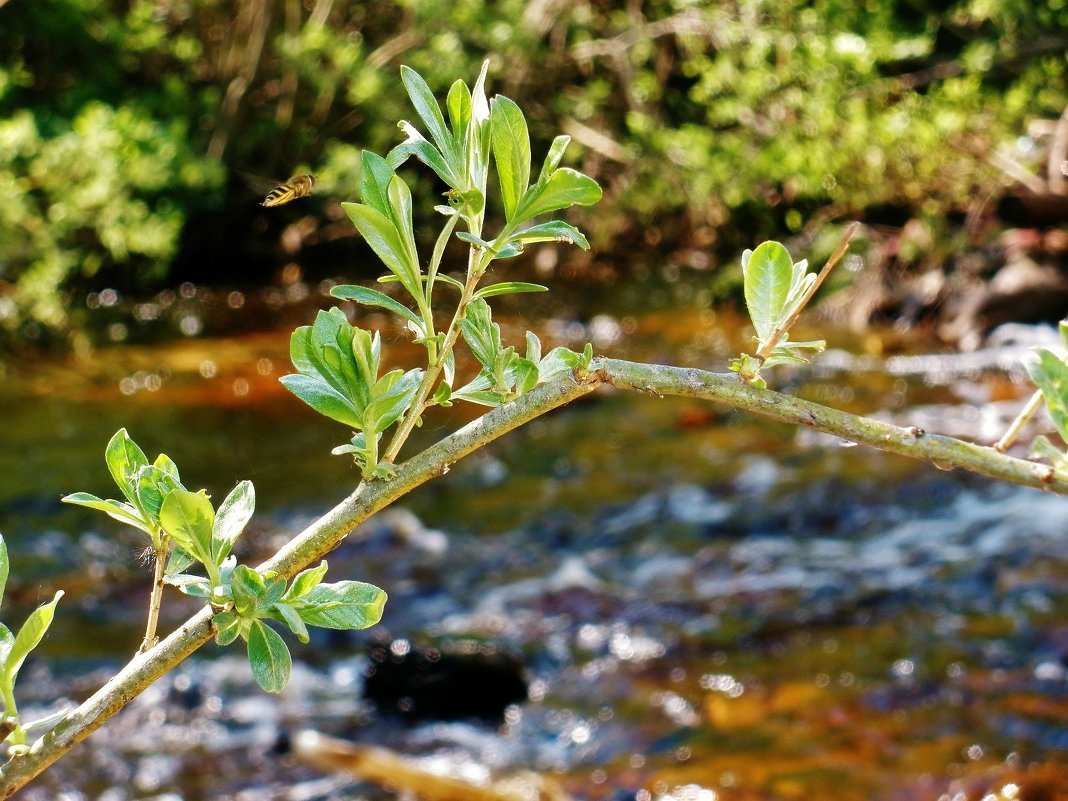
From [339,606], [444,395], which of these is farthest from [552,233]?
[339,606]

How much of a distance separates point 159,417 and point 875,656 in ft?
17.3

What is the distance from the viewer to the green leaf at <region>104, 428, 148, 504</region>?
81 centimetres

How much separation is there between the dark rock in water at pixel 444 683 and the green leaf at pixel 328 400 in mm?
3883

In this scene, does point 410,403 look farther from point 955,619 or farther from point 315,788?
point 955,619

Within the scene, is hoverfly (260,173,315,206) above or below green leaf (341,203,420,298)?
below

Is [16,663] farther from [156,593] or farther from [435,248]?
[435,248]

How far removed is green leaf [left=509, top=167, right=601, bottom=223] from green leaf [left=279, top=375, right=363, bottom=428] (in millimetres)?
174

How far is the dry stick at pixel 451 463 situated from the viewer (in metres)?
0.70

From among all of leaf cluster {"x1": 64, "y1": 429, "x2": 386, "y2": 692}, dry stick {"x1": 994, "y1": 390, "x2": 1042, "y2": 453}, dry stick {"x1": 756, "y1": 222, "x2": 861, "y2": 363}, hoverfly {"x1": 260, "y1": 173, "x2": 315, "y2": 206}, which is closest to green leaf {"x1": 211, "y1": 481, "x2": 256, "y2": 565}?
leaf cluster {"x1": 64, "y1": 429, "x2": 386, "y2": 692}

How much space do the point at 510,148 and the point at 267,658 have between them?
395 millimetres

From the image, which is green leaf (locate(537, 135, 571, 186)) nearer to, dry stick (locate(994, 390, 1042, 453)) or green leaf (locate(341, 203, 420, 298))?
green leaf (locate(341, 203, 420, 298))

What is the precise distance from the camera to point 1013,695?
167 inches

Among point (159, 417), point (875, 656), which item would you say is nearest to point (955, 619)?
point (875, 656)

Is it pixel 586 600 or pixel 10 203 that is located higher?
pixel 10 203
